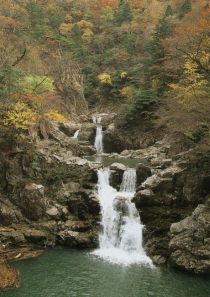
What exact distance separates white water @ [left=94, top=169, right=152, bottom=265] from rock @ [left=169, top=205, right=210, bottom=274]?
1.74m

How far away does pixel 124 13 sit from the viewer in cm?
6338

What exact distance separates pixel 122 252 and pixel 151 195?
349 centimetres

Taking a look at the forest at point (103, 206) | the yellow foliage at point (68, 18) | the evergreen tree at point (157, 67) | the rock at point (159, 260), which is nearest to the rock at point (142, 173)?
the forest at point (103, 206)

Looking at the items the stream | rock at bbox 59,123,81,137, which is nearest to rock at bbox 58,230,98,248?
the stream

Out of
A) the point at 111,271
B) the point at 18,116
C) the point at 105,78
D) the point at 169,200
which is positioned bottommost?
the point at 111,271

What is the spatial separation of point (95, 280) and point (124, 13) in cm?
5430

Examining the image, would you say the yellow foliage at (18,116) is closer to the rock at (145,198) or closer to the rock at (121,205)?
the rock at (121,205)

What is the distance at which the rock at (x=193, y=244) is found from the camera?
1770 centimetres

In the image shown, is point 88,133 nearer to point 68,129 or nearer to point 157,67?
point 68,129

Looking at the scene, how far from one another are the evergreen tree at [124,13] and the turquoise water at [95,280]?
171 ft

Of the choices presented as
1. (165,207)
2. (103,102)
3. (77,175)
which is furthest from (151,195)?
(103,102)

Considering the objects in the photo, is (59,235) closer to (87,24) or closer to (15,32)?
(15,32)

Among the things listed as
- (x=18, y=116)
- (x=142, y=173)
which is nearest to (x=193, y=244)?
(x=142, y=173)

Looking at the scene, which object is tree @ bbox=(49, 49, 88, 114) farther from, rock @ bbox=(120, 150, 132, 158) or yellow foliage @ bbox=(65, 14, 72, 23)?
yellow foliage @ bbox=(65, 14, 72, 23)
